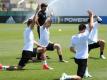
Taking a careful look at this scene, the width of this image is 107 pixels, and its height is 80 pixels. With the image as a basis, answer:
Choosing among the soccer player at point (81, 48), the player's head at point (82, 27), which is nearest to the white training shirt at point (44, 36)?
the soccer player at point (81, 48)

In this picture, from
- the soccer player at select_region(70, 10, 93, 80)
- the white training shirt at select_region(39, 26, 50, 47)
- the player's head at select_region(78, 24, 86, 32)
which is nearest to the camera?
the player's head at select_region(78, 24, 86, 32)

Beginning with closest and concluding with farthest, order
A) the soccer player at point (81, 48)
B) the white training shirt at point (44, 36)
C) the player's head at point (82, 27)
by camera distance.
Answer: the player's head at point (82, 27) → the soccer player at point (81, 48) → the white training shirt at point (44, 36)

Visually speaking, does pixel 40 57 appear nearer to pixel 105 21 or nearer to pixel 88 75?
pixel 88 75

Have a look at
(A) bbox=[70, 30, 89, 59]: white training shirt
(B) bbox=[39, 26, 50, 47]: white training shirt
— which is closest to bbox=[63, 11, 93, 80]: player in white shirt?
(A) bbox=[70, 30, 89, 59]: white training shirt

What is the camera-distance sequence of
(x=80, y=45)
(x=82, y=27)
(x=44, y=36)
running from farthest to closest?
(x=44, y=36) < (x=80, y=45) < (x=82, y=27)

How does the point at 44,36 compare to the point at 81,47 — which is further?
the point at 44,36

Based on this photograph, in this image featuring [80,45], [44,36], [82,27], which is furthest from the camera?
[44,36]

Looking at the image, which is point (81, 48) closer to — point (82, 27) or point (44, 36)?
point (82, 27)

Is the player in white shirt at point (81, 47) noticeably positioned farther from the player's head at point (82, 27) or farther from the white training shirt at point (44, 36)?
Answer: the white training shirt at point (44, 36)

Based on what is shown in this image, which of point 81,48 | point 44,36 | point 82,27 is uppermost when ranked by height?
point 82,27

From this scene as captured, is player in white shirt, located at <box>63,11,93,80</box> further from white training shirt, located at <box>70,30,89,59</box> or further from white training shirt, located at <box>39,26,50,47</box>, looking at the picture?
white training shirt, located at <box>39,26,50,47</box>

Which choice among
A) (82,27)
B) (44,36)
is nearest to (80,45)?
(82,27)

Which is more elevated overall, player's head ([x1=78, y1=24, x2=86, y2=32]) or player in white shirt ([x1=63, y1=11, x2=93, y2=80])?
player's head ([x1=78, y1=24, x2=86, y2=32])

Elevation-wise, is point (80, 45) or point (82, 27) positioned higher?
point (82, 27)
